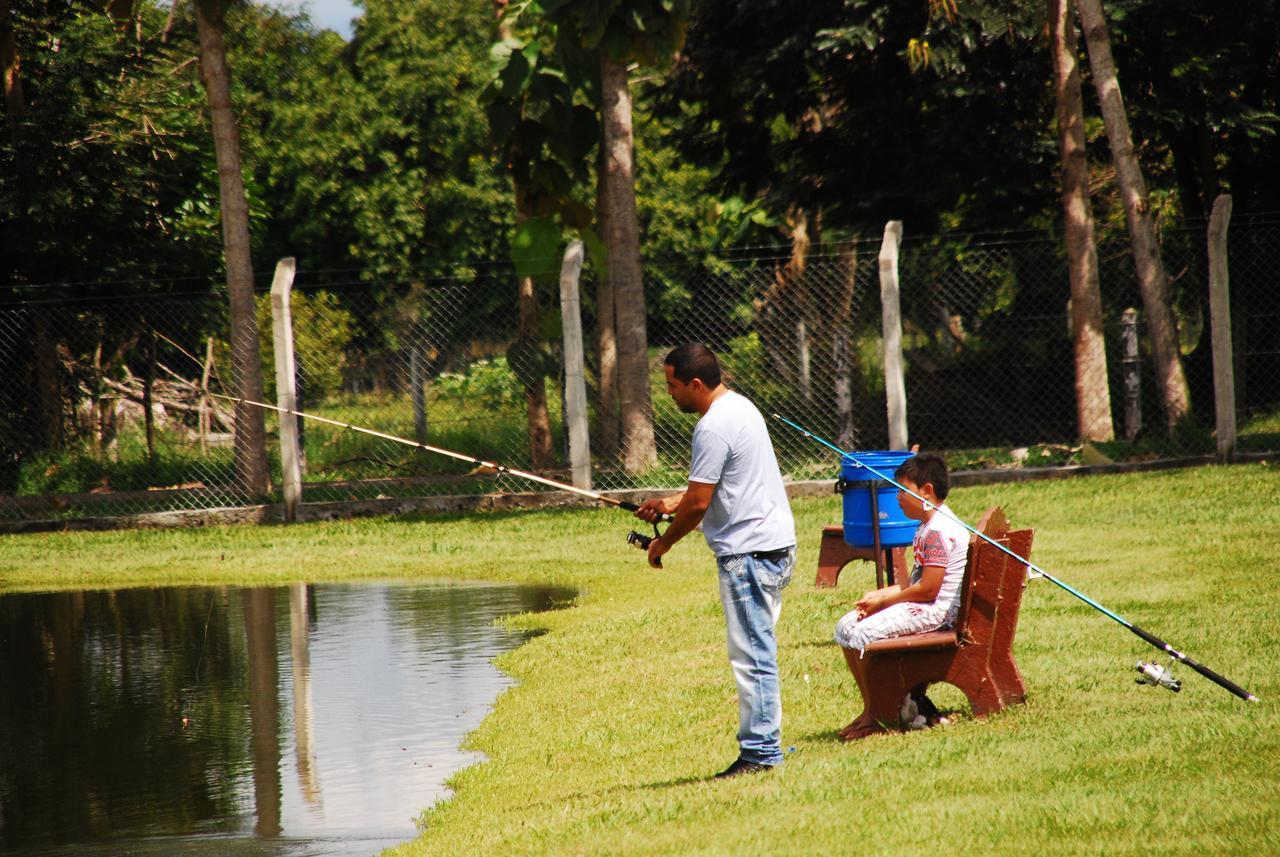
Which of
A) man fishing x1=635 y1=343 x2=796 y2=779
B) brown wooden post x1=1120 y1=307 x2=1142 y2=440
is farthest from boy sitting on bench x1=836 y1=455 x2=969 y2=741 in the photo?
brown wooden post x1=1120 y1=307 x2=1142 y2=440

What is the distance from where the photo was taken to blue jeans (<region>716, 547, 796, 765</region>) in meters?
6.03

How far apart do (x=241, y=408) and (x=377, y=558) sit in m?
3.84

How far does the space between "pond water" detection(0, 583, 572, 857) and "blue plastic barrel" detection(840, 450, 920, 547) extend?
7.48 feet

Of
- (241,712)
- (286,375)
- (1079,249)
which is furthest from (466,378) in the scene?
(241,712)

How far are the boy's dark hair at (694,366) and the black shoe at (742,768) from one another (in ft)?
4.88

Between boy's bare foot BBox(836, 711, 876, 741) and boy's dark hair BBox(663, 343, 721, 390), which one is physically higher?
boy's dark hair BBox(663, 343, 721, 390)

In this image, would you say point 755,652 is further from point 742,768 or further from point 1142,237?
point 1142,237

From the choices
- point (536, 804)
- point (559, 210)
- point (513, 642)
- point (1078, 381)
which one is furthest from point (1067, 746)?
point (559, 210)

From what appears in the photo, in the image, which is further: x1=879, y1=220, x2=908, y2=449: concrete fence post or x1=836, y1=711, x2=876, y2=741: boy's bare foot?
x1=879, y1=220, x2=908, y2=449: concrete fence post

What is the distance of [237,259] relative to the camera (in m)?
17.5

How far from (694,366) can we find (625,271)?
38.4 ft

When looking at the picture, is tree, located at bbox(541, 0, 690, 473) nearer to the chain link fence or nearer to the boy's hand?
the chain link fence

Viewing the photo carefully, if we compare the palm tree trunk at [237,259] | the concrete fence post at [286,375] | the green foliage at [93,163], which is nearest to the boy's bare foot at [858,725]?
the concrete fence post at [286,375]

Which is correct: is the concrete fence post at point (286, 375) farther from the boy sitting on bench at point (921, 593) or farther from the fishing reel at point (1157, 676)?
the fishing reel at point (1157, 676)
